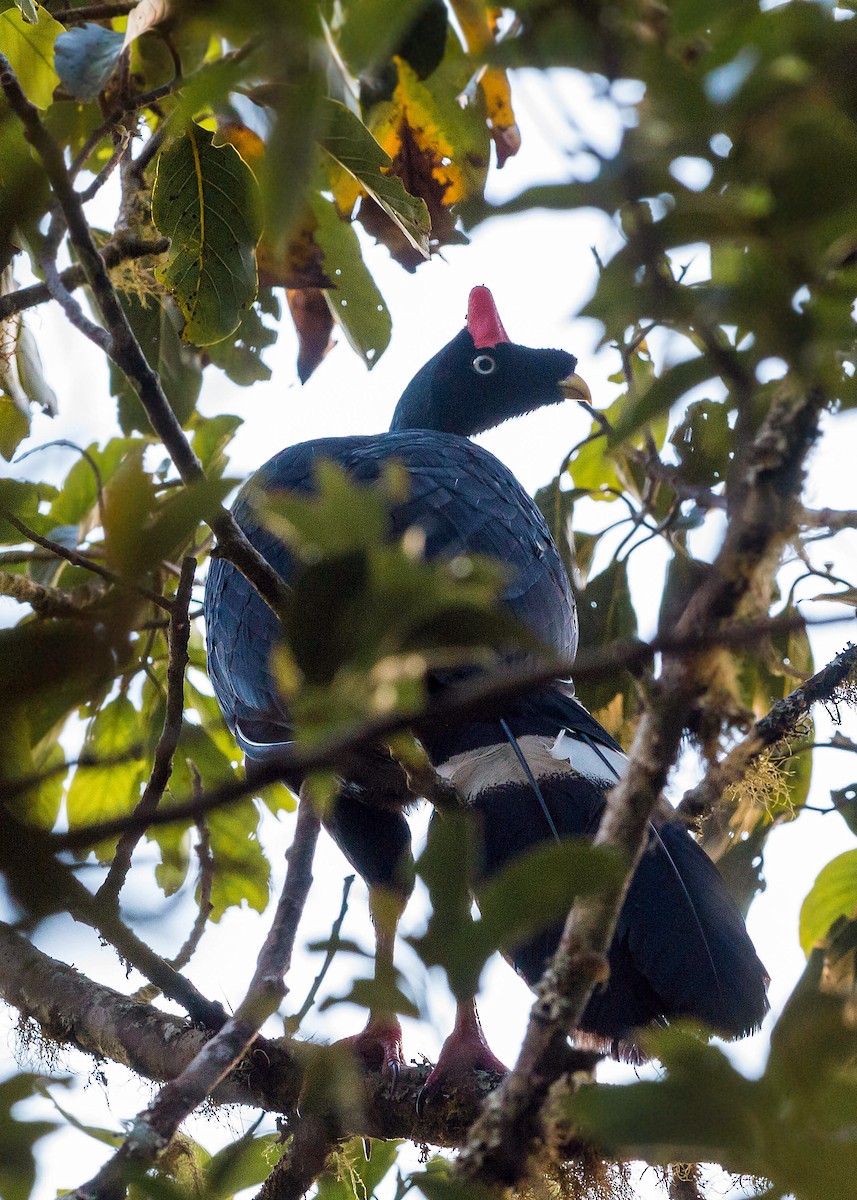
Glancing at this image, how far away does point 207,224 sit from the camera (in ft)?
9.39

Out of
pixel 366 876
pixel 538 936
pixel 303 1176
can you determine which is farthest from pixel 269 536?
pixel 303 1176

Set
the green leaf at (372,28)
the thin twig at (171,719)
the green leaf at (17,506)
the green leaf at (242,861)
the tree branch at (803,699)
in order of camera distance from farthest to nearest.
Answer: the green leaf at (242,861), the tree branch at (803,699), the thin twig at (171,719), the green leaf at (17,506), the green leaf at (372,28)

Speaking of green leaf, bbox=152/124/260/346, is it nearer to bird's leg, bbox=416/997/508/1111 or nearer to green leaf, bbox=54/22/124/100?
green leaf, bbox=54/22/124/100

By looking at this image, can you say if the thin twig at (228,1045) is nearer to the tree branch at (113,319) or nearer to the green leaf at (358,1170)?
→ the tree branch at (113,319)

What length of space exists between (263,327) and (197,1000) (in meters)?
2.50

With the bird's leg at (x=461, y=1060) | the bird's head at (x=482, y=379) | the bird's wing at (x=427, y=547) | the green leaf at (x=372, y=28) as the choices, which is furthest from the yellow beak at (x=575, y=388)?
the green leaf at (x=372, y=28)

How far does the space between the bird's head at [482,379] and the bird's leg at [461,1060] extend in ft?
11.1

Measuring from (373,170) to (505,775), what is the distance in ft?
4.97

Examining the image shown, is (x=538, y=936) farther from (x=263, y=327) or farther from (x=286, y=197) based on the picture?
(x=263, y=327)

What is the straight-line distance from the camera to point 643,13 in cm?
101

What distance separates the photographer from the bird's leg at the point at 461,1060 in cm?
269

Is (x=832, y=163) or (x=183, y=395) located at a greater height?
(x=183, y=395)

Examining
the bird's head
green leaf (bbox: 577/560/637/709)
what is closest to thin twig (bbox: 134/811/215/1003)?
green leaf (bbox: 577/560/637/709)

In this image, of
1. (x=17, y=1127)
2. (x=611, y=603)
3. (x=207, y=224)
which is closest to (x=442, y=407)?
(x=611, y=603)
